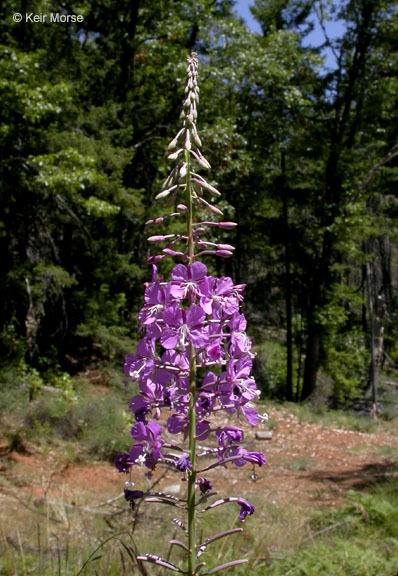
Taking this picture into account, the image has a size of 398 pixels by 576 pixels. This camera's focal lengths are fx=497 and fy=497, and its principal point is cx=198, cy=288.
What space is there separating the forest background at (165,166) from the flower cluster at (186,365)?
7853mm

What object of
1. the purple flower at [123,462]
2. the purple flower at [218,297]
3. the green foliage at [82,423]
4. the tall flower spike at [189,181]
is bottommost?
the green foliage at [82,423]

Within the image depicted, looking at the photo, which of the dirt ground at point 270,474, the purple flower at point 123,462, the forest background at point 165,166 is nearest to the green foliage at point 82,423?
the dirt ground at point 270,474

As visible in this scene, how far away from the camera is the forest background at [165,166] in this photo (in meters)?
10.5

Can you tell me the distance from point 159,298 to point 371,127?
51.8 feet

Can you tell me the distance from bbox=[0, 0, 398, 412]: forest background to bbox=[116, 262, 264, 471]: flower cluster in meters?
7.85

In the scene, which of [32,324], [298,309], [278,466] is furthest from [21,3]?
[298,309]

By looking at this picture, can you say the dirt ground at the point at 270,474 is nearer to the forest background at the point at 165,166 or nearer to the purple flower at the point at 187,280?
the forest background at the point at 165,166

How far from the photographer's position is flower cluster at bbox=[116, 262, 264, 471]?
1.62m

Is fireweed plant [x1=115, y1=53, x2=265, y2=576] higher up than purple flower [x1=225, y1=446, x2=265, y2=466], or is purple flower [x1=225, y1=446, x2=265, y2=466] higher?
fireweed plant [x1=115, y1=53, x2=265, y2=576]

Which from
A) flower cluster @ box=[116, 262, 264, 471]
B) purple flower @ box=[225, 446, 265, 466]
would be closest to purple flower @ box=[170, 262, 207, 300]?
flower cluster @ box=[116, 262, 264, 471]

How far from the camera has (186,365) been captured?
63.9 inches

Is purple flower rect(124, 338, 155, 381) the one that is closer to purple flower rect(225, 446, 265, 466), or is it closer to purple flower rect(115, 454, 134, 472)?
purple flower rect(115, 454, 134, 472)

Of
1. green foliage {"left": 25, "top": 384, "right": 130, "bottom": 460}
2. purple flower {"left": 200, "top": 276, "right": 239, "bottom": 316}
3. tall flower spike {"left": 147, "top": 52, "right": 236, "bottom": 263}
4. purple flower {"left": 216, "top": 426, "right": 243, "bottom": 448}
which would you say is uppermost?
tall flower spike {"left": 147, "top": 52, "right": 236, "bottom": 263}

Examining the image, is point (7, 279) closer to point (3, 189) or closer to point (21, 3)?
point (3, 189)
